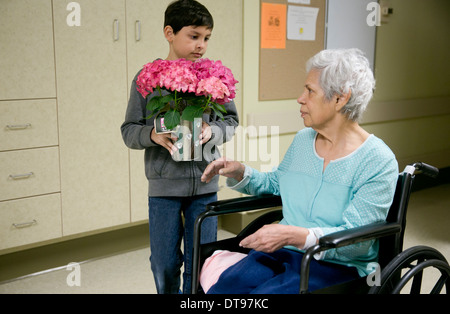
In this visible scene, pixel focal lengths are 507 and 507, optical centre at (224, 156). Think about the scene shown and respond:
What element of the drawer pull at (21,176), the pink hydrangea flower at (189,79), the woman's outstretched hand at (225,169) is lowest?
the drawer pull at (21,176)

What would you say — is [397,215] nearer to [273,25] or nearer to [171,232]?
[171,232]

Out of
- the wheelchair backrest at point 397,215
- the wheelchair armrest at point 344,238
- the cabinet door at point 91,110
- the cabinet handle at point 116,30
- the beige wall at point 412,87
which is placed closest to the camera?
the wheelchair armrest at point 344,238

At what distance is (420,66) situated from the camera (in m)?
4.75

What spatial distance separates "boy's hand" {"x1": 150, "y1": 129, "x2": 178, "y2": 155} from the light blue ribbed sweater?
0.25 metres

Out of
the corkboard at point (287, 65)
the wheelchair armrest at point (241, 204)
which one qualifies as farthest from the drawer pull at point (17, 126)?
the corkboard at point (287, 65)

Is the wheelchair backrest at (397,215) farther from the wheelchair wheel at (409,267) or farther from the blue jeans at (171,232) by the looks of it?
the blue jeans at (171,232)

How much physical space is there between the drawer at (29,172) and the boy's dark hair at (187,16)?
1261 mm

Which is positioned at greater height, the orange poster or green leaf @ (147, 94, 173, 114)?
the orange poster

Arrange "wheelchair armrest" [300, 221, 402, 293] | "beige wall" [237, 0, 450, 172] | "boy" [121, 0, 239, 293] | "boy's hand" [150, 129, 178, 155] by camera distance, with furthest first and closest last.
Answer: "beige wall" [237, 0, 450, 172], "boy" [121, 0, 239, 293], "boy's hand" [150, 129, 178, 155], "wheelchair armrest" [300, 221, 402, 293]

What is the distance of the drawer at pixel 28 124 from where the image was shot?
8.50ft

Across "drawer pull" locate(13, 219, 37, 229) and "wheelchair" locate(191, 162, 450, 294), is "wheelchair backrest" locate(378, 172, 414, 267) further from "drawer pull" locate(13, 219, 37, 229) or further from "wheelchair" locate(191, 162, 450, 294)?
"drawer pull" locate(13, 219, 37, 229)

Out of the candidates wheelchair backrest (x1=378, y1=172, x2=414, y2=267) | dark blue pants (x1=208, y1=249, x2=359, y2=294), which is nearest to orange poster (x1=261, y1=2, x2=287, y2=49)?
wheelchair backrest (x1=378, y1=172, x2=414, y2=267)

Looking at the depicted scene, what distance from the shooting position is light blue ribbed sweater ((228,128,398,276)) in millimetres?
1546

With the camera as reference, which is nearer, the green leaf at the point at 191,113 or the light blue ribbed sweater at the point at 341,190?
the light blue ribbed sweater at the point at 341,190
